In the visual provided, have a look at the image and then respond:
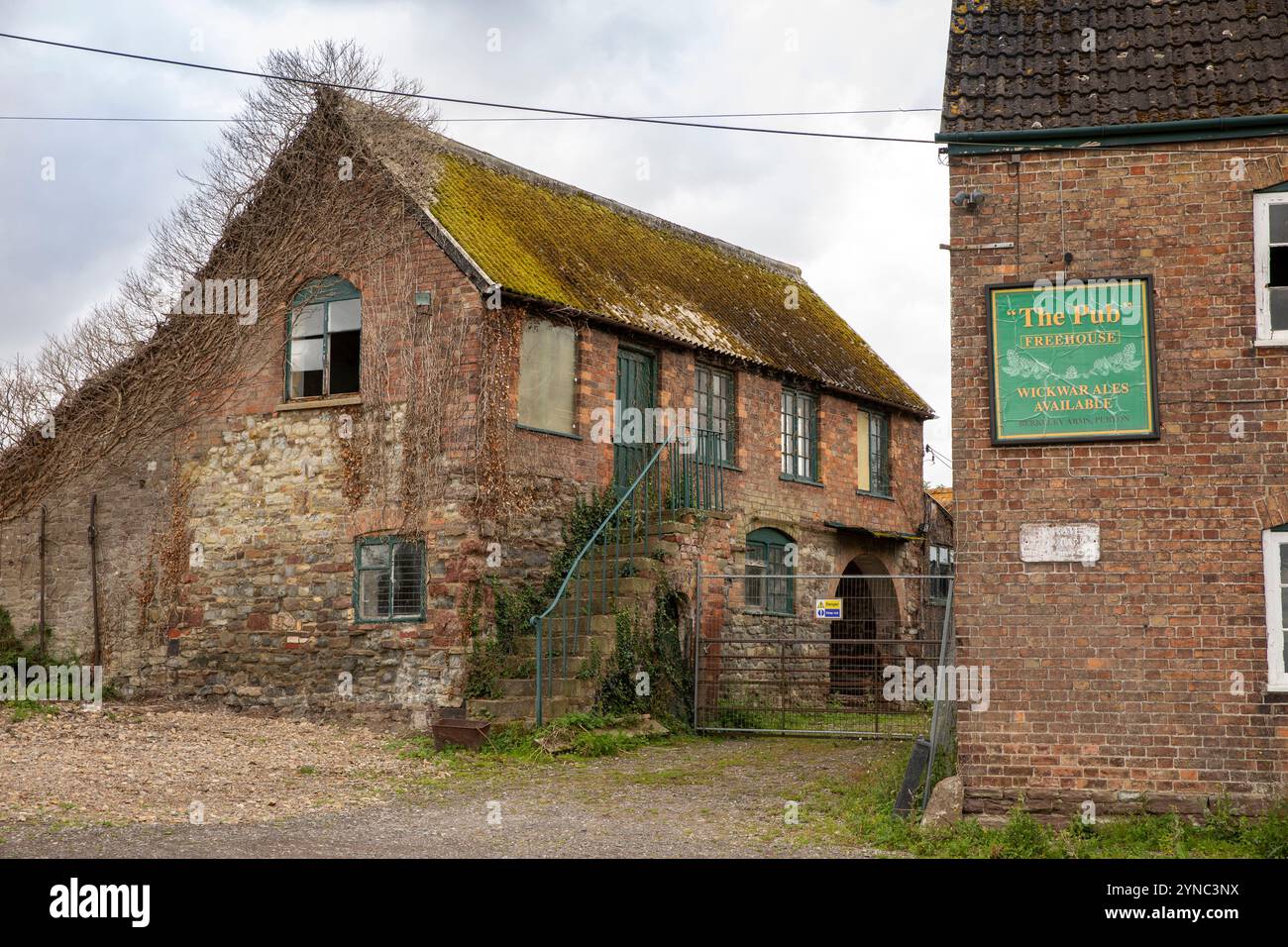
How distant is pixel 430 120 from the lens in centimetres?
1966

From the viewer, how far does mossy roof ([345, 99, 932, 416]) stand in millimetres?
18234

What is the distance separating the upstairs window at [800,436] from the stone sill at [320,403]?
23.8ft

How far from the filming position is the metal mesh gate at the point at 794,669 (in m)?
18.0

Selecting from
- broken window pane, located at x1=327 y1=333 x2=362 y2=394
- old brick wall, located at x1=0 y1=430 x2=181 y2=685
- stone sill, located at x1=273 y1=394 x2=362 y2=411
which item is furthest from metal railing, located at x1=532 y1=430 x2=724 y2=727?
old brick wall, located at x1=0 y1=430 x2=181 y2=685

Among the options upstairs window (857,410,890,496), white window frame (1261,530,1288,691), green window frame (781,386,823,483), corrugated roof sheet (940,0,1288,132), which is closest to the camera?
white window frame (1261,530,1288,691)

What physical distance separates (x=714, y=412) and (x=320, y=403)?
233 inches

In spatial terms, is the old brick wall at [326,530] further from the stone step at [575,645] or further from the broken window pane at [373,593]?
the stone step at [575,645]

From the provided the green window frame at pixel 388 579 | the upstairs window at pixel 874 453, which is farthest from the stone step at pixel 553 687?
the upstairs window at pixel 874 453

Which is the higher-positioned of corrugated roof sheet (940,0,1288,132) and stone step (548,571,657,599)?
corrugated roof sheet (940,0,1288,132)

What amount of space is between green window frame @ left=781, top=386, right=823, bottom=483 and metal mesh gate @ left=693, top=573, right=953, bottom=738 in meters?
1.74

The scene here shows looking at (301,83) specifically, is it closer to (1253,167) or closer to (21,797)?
(21,797)

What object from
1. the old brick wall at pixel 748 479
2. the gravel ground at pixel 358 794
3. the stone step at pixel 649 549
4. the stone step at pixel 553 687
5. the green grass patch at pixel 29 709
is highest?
the old brick wall at pixel 748 479

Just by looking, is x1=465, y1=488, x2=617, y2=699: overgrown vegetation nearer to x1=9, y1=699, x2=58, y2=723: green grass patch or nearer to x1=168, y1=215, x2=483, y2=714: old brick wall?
x1=168, y1=215, x2=483, y2=714: old brick wall

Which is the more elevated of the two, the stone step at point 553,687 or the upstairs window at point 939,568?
the upstairs window at point 939,568
